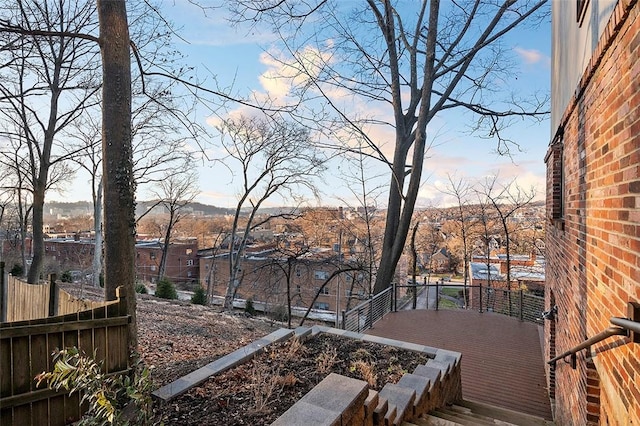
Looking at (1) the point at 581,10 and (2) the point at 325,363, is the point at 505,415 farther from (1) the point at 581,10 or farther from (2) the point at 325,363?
(1) the point at 581,10

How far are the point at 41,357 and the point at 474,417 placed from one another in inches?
184

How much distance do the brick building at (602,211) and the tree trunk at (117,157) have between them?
4015 mm

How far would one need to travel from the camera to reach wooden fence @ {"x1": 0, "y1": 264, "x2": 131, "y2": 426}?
271 centimetres

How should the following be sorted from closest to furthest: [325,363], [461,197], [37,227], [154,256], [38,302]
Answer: [325,363]
[38,302]
[37,227]
[461,197]
[154,256]

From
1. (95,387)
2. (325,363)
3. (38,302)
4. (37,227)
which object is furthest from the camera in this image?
(37,227)

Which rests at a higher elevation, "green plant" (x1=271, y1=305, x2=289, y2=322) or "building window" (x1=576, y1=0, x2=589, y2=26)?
"building window" (x1=576, y1=0, x2=589, y2=26)

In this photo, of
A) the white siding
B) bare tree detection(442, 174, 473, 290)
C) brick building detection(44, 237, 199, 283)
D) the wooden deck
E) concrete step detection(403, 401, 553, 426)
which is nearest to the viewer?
the white siding

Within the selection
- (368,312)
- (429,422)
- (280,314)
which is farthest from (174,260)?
(429,422)

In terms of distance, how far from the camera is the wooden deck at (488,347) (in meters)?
5.95

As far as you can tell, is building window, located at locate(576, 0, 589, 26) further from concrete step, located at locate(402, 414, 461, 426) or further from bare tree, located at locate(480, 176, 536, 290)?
bare tree, located at locate(480, 176, 536, 290)

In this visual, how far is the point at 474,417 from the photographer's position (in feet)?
Result: 14.5

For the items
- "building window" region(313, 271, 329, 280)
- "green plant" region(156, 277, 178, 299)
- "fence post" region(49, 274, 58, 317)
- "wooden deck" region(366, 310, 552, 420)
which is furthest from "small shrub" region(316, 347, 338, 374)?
"building window" region(313, 271, 329, 280)

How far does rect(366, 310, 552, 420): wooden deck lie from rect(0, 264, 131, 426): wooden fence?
222 inches

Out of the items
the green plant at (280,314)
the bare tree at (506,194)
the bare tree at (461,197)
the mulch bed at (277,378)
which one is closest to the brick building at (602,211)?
the mulch bed at (277,378)
